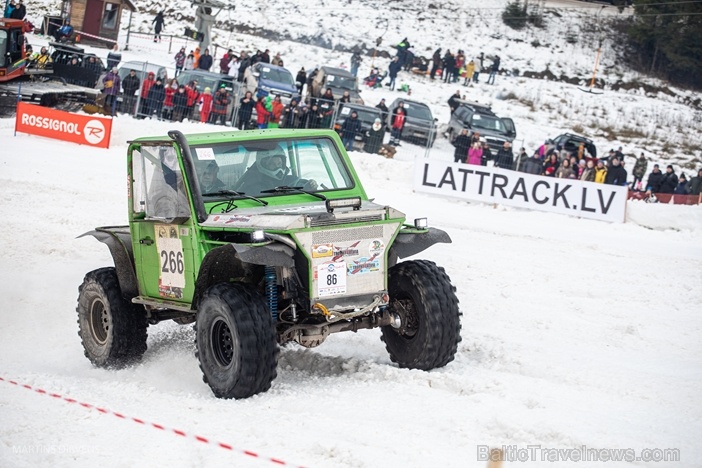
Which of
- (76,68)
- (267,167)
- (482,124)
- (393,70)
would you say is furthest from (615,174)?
(393,70)

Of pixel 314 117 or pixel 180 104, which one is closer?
pixel 314 117

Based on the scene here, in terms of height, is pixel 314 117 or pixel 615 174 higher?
pixel 314 117

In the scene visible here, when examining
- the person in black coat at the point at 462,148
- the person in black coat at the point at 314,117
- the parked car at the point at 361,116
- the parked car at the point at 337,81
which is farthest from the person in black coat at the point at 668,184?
the parked car at the point at 337,81

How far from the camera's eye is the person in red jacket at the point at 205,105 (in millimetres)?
24181

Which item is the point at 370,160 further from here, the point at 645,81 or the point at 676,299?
the point at 645,81

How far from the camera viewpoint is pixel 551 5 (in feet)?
178

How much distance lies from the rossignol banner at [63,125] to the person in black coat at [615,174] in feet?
39.5

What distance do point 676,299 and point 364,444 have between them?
8.45 m

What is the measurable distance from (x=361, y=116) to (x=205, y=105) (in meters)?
4.39

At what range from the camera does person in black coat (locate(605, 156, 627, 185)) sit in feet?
70.5

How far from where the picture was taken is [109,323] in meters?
8.63

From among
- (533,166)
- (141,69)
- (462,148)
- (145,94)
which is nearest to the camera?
(533,166)

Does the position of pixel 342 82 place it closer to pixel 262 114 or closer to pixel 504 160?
pixel 262 114

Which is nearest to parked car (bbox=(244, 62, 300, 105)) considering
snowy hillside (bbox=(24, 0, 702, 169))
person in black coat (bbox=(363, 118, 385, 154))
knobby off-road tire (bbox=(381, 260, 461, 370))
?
person in black coat (bbox=(363, 118, 385, 154))
